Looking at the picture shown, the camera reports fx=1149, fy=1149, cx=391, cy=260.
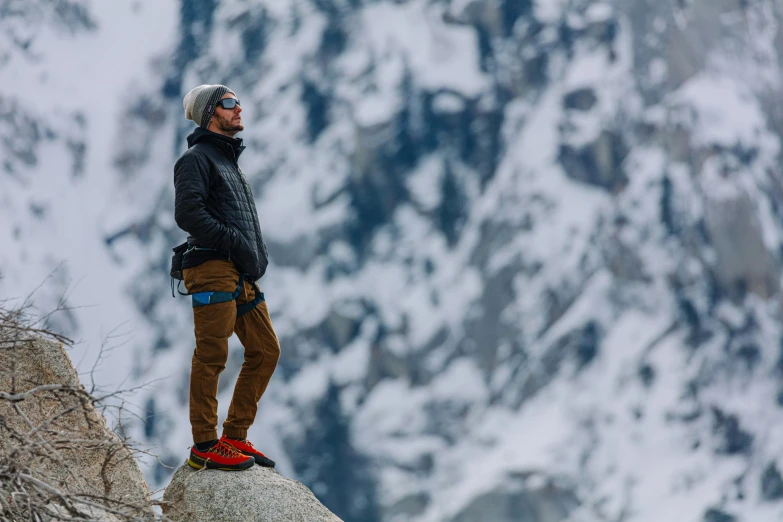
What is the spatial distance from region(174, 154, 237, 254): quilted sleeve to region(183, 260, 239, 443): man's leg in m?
0.27

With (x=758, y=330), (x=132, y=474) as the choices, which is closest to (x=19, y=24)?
(x=758, y=330)

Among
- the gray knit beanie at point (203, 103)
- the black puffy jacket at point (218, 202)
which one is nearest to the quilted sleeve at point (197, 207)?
the black puffy jacket at point (218, 202)

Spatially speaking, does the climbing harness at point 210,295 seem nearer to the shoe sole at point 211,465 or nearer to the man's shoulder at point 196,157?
the man's shoulder at point 196,157

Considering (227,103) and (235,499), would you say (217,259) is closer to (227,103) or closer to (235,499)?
(227,103)

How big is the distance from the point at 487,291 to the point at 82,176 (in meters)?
67.9

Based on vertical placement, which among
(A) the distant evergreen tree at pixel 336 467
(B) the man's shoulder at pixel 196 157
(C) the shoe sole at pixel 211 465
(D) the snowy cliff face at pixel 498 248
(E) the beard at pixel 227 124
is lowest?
(C) the shoe sole at pixel 211 465

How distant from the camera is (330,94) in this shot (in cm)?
18838

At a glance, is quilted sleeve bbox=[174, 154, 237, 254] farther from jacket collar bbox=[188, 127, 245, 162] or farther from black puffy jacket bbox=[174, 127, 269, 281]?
jacket collar bbox=[188, 127, 245, 162]

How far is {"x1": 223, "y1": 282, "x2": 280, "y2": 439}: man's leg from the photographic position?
1146cm

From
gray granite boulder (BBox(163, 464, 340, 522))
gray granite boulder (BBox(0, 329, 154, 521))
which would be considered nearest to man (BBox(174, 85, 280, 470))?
gray granite boulder (BBox(163, 464, 340, 522))

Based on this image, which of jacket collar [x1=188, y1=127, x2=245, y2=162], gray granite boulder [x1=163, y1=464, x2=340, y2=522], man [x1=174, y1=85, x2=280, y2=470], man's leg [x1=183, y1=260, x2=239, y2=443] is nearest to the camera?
man [x1=174, y1=85, x2=280, y2=470]

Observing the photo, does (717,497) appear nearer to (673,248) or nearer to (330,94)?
(673,248)

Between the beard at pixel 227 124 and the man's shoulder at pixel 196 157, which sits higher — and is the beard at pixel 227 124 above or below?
above

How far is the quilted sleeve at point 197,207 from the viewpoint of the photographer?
1055 centimetres
